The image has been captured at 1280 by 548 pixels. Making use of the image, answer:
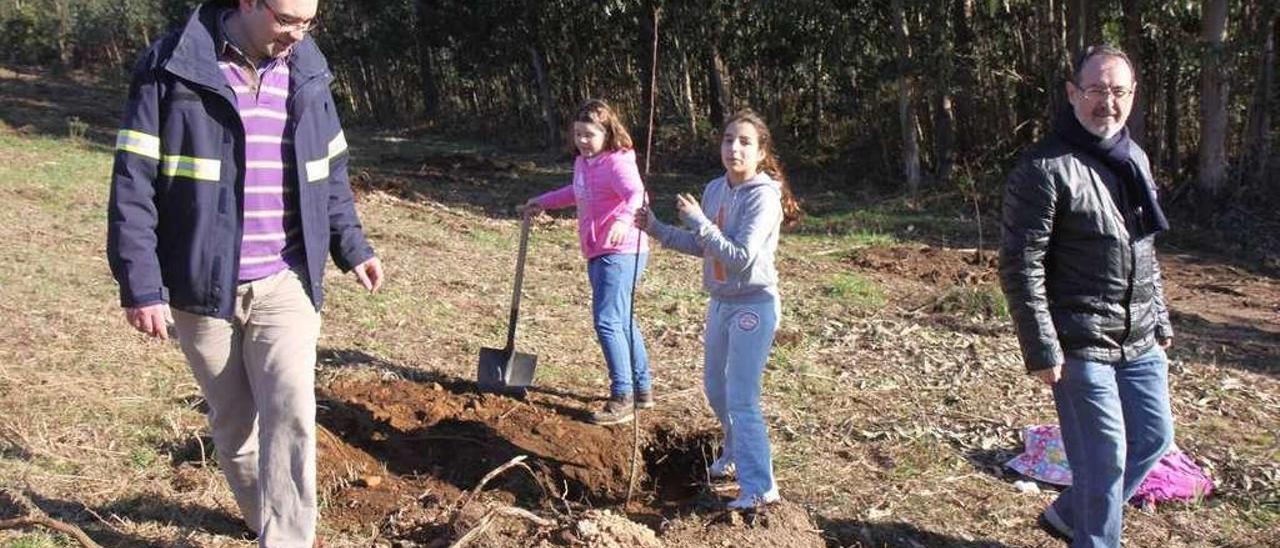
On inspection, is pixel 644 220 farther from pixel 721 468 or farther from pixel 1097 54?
pixel 1097 54

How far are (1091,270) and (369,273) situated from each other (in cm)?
214

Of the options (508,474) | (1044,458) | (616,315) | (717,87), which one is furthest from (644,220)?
(717,87)

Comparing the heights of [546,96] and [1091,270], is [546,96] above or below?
above

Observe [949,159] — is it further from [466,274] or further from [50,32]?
[50,32]

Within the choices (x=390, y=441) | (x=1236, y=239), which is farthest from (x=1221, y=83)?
(x=390, y=441)

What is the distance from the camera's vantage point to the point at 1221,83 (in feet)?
37.8

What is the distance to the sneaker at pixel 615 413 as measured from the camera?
5074mm

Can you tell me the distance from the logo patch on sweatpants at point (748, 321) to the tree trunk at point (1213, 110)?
9.14 meters

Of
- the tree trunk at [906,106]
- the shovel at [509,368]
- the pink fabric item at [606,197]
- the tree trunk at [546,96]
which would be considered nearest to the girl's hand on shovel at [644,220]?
the pink fabric item at [606,197]

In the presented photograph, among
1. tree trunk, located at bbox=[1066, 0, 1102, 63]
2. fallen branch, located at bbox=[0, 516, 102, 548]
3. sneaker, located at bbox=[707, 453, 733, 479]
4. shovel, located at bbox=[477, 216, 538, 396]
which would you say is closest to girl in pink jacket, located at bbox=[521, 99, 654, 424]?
shovel, located at bbox=[477, 216, 538, 396]

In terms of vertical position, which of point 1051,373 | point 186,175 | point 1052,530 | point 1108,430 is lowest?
point 1052,530

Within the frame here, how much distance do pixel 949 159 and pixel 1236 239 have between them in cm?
375

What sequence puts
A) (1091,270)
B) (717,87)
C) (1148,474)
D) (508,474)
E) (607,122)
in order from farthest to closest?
1. (717,87)
2. (607,122)
3. (508,474)
4. (1148,474)
5. (1091,270)

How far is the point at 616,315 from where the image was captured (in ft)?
16.6
